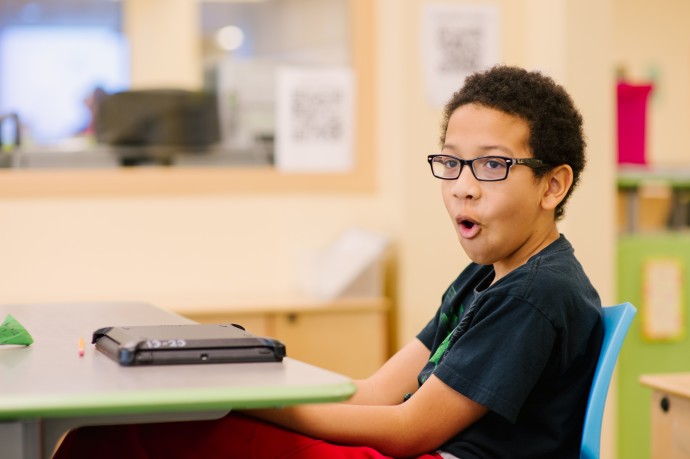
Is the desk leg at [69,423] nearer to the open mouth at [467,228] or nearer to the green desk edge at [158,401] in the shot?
the green desk edge at [158,401]

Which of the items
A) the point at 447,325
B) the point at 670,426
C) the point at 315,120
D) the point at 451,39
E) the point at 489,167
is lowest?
the point at 670,426

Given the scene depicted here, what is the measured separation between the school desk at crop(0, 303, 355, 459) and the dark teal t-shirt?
10.4 inches

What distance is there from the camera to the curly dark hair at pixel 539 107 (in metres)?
1.47

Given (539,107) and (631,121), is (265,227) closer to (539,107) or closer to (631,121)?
(631,121)

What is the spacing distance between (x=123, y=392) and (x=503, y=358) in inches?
20.7

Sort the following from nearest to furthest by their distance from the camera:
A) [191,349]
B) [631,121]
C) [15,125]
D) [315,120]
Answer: [191,349]
[631,121]
[15,125]
[315,120]

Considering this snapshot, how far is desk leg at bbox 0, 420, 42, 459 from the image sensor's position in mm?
1036

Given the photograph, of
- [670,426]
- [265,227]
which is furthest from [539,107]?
[265,227]

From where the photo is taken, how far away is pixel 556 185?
1.50 metres

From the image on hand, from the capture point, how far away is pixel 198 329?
52.8 inches

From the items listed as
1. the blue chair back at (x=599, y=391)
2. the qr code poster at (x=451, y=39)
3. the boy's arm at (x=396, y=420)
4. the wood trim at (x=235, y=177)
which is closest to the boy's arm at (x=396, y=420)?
the boy's arm at (x=396, y=420)

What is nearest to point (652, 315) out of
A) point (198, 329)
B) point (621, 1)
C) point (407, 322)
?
point (407, 322)

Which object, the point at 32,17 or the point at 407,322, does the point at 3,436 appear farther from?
the point at 32,17

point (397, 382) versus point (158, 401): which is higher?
point (158, 401)
